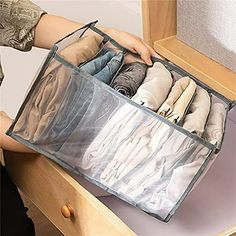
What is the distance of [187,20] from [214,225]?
0.42 metres

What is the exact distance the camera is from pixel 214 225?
30.3 inches

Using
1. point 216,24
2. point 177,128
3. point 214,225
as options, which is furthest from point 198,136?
point 216,24

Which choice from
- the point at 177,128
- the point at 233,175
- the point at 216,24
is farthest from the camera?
the point at 216,24

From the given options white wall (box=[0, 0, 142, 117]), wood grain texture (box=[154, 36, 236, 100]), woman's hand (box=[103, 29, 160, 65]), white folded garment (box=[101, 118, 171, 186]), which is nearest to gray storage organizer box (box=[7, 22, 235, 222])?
white folded garment (box=[101, 118, 171, 186])

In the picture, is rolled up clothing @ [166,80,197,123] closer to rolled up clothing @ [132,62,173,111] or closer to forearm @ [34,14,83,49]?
rolled up clothing @ [132,62,173,111]

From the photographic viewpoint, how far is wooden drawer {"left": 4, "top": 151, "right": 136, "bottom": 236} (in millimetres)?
724

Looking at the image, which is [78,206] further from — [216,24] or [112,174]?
[216,24]

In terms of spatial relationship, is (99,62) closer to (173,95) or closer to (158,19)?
(173,95)

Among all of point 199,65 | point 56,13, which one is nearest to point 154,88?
point 199,65

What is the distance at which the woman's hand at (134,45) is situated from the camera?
0.85m

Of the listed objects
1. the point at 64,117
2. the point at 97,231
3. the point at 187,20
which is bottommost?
the point at 97,231

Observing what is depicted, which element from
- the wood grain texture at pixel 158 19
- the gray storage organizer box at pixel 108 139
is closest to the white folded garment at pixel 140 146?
the gray storage organizer box at pixel 108 139

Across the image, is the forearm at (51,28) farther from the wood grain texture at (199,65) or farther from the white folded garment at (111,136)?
→ the white folded garment at (111,136)

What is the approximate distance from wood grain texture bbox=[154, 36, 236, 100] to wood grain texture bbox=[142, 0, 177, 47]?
0.05 ft
